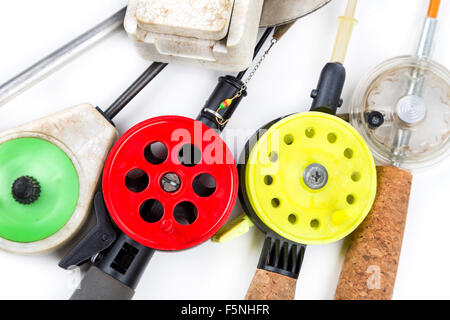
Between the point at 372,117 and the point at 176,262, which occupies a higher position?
the point at 372,117

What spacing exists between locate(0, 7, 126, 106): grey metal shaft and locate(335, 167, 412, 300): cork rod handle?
52 cm

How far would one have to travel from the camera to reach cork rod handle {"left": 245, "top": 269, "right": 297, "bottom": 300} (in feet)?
2.26

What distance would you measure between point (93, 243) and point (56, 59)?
30cm

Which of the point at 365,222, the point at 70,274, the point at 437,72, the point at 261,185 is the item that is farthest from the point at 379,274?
the point at 70,274

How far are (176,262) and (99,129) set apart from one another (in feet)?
0.85

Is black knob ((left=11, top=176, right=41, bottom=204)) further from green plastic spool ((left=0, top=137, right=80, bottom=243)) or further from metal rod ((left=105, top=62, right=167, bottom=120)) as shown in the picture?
metal rod ((left=105, top=62, right=167, bottom=120))

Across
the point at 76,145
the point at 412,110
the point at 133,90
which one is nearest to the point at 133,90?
the point at 133,90

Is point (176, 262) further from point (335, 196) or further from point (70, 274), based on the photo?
point (335, 196)

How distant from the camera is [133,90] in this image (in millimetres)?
731

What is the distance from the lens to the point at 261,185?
2.27 feet

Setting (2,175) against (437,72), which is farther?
(437,72)

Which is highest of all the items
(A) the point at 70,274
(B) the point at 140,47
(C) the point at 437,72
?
(C) the point at 437,72

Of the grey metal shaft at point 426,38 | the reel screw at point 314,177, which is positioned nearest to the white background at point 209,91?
the grey metal shaft at point 426,38

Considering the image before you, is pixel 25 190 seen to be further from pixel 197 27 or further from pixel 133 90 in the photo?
pixel 197 27
